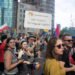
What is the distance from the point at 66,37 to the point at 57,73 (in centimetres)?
279

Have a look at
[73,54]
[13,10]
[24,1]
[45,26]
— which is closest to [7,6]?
[13,10]

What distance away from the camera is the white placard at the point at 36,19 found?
1316 centimetres

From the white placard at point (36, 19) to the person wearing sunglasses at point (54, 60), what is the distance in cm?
720

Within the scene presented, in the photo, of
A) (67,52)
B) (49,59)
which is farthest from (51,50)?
(67,52)

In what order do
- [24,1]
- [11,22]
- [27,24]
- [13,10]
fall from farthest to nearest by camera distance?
1. [13,10]
2. [11,22]
3. [24,1]
4. [27,24]

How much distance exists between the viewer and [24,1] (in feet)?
245

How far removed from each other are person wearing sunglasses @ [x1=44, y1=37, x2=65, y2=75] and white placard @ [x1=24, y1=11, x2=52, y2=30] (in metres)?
7.20

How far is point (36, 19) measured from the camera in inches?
524

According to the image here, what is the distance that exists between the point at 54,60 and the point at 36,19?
7.62 m

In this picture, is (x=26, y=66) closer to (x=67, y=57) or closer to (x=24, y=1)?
(x=67, y=57)

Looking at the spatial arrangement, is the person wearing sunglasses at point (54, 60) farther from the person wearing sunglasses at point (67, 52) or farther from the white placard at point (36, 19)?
the white placard at point (36, 19)

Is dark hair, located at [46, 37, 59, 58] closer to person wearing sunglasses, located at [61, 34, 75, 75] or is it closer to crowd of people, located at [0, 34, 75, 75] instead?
crowd of people, located at [0, 34, 75, 75]

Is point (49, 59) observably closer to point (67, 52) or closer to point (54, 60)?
point (54, 60)

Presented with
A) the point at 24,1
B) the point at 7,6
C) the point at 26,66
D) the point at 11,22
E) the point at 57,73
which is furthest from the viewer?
the point at 7,6
